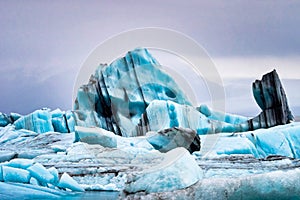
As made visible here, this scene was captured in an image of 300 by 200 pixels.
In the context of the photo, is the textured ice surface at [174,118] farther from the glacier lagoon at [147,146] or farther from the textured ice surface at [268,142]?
the textured ice surface at [268,142]

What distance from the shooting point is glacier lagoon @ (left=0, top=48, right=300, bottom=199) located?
888 cm

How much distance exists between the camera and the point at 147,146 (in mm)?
22625

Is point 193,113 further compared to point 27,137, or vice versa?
point 27,137

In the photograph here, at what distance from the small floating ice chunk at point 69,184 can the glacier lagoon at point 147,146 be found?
0.03 meters

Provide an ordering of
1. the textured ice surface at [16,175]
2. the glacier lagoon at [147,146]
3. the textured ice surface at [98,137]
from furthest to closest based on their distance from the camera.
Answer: the textured ice surface at [98,137]
the textured ice surface at [16,175]
the glacier lagoon at [147,146]

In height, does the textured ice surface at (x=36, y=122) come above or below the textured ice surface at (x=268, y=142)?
above

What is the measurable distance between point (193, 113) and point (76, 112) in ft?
22.2

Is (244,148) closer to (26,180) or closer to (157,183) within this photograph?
(26,180)

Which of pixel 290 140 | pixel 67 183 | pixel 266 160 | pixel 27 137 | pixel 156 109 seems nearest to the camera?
pixel 67 183

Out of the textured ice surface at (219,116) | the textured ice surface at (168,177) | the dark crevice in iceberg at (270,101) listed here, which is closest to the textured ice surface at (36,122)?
the textured ice surface at (219,116)

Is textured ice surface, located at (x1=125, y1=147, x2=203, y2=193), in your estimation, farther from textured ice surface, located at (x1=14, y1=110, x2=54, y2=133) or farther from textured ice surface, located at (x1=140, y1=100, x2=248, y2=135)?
textured ice surface, located at (x1=14, y1=110, x2=54, y2=133)

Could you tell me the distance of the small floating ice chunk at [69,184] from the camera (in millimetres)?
15051

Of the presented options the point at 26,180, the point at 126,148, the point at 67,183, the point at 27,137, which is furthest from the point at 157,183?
the point at 27,137

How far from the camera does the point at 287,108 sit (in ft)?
92.0
